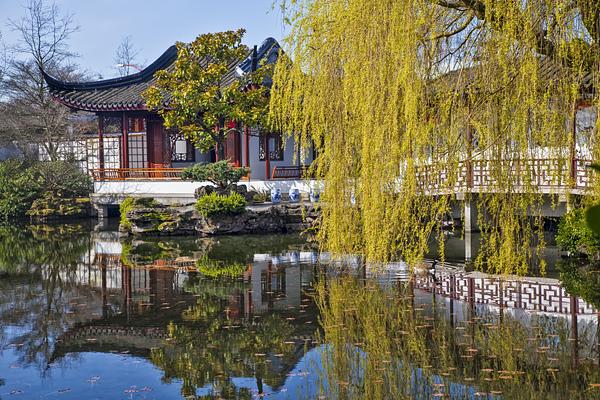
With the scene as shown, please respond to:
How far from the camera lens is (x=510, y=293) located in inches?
373

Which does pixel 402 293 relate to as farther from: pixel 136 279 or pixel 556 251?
pixel 556 251

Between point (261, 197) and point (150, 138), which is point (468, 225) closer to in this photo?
point (261, 197)

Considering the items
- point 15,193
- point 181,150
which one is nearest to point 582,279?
point 181,150

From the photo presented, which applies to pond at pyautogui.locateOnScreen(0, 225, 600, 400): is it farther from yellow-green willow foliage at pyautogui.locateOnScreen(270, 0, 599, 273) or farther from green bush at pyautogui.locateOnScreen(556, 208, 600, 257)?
yellow-green willow foliage at pyautogui.locateOnScreen(270, 0, 599, 273)

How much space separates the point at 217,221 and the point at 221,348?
37.4 feet

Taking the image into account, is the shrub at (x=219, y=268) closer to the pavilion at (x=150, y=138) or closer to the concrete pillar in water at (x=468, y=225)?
the concrete pillar in water at (x=468, y=225)

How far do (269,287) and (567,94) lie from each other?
6444 mm

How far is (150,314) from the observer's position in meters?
9.18

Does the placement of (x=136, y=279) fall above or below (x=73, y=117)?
below

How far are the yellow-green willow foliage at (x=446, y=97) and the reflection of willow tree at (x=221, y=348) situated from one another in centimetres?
168

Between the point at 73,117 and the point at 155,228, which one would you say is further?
the point at 73,117

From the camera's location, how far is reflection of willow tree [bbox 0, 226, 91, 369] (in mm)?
8044

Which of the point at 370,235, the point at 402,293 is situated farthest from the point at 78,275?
the point at 370,235

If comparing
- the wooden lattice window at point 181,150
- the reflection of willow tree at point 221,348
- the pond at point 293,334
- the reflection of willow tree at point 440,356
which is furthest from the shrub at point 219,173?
the reflection of willow tree at point 440,356
